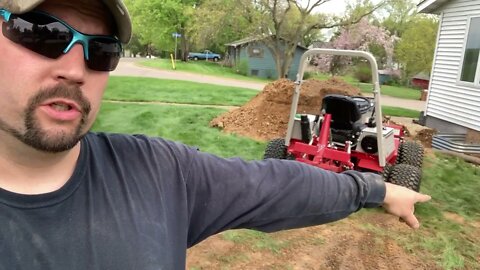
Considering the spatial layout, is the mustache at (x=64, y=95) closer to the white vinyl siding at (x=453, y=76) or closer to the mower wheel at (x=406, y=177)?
the mower wheel at (x=406, y=177)

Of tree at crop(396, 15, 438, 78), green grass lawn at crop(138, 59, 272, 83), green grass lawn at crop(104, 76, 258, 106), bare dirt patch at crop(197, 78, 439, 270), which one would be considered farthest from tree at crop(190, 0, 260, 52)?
bare dirt patch at crop(197, 78, 439, 270)

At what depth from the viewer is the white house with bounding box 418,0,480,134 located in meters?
9.28

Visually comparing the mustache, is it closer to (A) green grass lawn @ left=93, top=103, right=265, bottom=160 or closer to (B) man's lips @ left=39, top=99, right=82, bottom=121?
(B) man's lips @ left=39, top=99, right=82, bottom=121

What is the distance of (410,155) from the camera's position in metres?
5.84

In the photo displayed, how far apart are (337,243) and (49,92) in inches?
133

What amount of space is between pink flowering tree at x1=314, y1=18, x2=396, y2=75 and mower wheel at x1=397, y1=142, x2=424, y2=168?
2425 centimetres

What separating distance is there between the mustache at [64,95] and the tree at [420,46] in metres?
31.6

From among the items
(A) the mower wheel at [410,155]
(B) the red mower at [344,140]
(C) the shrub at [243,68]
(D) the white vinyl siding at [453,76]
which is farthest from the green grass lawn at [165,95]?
(C) the shrub at [243,68]

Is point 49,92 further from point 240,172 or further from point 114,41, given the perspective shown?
point 240,172

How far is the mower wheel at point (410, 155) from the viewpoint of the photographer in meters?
5.79

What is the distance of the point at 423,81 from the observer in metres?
37.3

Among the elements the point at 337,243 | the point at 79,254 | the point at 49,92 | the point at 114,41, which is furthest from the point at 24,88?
the point at 337,243

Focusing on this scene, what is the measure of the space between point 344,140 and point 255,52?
104 feet

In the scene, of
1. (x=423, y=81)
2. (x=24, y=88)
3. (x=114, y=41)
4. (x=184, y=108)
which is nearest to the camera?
(x=24, y=88)
